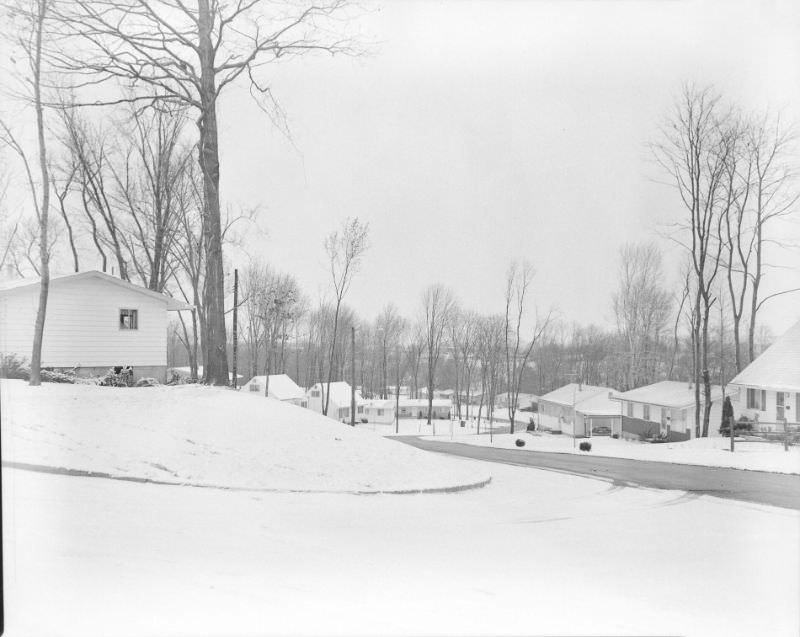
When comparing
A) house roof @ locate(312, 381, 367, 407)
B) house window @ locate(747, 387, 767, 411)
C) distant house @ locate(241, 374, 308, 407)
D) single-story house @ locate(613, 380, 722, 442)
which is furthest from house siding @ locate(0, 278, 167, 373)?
single-story house @ locate(613, 380, 722, 442)

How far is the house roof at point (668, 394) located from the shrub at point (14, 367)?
38.7ft

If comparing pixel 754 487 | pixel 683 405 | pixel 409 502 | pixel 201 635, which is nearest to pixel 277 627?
pixel 201 635

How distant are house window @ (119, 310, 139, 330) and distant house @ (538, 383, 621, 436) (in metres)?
14.6

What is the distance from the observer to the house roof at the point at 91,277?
3.90 metres

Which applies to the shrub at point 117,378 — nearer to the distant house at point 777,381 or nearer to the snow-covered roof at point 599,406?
the distant house at point 777,381

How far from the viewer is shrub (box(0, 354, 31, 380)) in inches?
150

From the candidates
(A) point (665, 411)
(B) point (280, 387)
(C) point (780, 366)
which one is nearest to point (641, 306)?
(C) point (780, 366)

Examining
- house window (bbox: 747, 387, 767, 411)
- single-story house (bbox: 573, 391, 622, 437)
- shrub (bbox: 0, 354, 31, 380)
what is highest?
shrub (bbox: 0, 354, 31, 380)

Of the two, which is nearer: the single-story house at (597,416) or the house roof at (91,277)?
the house roof at (91,277)

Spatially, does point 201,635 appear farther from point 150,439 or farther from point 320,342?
point 320,342

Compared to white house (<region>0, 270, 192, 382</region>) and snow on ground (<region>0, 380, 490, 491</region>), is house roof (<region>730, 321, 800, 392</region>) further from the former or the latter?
white house (<region>0, 270, 192, 382</region>)

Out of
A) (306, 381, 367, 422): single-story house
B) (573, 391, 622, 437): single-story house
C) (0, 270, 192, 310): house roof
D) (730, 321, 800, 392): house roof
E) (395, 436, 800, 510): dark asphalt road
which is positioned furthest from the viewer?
(573, 391, 622, 437): single-story house

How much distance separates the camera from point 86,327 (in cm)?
473

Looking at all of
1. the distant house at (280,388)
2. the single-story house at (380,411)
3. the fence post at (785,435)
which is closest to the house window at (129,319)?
the distant house at (280,388)
